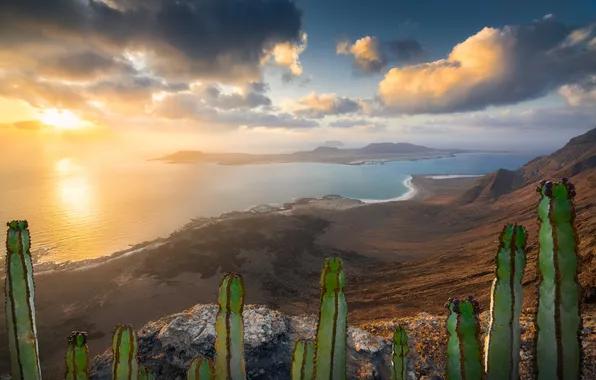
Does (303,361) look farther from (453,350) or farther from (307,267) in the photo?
(307,267)

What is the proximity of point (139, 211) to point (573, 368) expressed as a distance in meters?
81.4

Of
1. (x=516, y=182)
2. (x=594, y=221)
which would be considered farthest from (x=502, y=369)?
(x=516, y=182)

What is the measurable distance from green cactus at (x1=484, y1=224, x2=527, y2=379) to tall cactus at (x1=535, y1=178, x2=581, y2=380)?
1.02 feet

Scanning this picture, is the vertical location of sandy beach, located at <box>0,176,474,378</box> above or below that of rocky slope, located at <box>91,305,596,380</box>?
below

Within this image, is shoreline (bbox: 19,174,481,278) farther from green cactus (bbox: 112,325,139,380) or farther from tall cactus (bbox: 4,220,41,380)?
green cactus (bbox: 112,325,139,380)

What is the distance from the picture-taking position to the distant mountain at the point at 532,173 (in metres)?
71.8

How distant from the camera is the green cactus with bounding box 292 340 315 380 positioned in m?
4.68

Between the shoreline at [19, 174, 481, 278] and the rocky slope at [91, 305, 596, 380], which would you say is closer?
the rocky slope at [91, 305, 596, 380]

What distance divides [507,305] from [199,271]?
128 feet

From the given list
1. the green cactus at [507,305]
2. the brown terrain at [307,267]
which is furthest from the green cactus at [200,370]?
the brown terrain at [307,267]

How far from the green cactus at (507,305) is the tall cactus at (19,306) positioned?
6.13m

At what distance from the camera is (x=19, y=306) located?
13.5 feet

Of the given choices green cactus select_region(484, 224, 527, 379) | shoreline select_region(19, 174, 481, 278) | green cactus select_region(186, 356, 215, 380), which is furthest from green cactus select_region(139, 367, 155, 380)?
shoreline select_region(19, 174, 481, 278)

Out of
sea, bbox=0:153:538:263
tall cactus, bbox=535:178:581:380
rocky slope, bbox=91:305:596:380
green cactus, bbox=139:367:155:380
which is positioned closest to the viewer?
tall cactus, bbox=535:178:581:380
